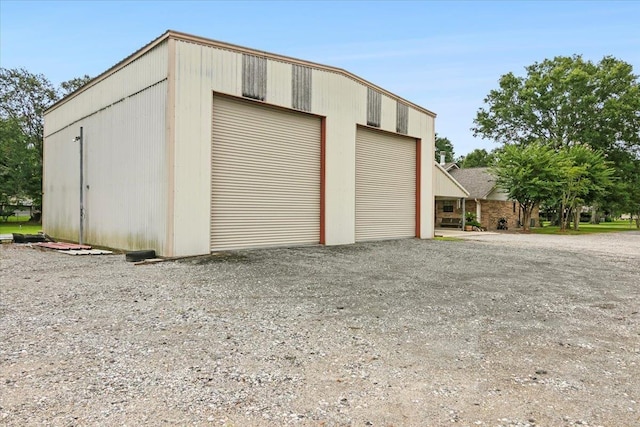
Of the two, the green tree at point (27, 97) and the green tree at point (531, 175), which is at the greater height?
the green tree at point (27, 97)

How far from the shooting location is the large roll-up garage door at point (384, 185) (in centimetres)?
1437

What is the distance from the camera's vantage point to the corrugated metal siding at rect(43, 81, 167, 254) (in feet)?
32.1

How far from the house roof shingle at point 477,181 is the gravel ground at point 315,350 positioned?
21485 mm

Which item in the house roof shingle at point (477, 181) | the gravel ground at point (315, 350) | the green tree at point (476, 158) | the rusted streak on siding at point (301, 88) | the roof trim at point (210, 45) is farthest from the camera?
the green tree at point (476, 158)

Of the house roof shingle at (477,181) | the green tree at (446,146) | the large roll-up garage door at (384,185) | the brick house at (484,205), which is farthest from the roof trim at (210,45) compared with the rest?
the green tree at (446,146)

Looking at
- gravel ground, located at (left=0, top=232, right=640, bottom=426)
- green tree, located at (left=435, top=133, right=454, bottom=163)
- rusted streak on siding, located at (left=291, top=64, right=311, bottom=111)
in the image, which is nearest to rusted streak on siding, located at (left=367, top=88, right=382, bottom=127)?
rusted streak on siding, located at (left=291, top=64, right=311, bottom=111)

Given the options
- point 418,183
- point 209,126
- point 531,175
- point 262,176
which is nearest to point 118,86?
point 209,126

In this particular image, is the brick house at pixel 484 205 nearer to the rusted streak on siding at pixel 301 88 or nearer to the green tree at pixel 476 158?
the rusted streak on siding at pixel 301 88

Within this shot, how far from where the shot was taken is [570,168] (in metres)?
25.8

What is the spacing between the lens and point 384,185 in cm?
1521

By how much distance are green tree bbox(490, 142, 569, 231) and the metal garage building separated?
12.9 meters

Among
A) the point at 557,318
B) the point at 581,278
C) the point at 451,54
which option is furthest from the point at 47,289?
the point at 451,54

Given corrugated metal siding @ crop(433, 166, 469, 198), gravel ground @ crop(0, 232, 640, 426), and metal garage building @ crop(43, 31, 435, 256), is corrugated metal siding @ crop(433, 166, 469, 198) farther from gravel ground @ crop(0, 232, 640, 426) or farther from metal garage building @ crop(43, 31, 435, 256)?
gravel ground @ crop(0, 232, 640, 426)

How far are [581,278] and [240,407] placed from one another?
785 cm
